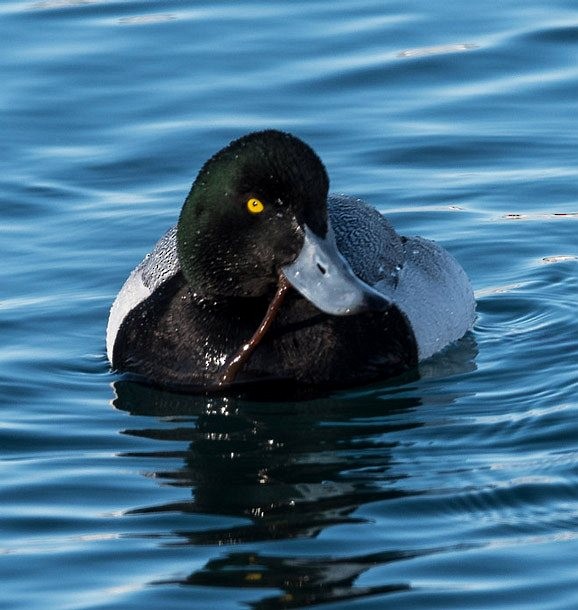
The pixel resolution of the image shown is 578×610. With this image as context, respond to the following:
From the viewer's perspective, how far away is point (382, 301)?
9.45 meters

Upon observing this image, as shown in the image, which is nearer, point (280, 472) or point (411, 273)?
point (280, 472)

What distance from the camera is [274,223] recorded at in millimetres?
9477

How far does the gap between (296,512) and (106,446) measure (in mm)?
1477

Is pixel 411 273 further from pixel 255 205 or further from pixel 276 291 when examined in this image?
pixel 255 205

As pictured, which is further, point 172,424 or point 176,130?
point 176,130

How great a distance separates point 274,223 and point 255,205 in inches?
5.6

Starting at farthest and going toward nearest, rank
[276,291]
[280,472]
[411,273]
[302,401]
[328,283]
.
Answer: [411,273], [302,401], [276,291], [328,283], [280,472]

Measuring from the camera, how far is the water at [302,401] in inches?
306

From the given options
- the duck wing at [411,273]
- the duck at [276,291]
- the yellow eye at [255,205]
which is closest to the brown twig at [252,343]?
the duck at [276,291]

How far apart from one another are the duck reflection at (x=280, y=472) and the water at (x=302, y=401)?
0.06ft

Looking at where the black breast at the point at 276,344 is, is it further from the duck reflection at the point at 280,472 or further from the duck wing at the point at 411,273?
the duck wing at the point at 411,273

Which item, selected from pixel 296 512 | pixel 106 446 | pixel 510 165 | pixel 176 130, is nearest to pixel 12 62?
pixel 176 130

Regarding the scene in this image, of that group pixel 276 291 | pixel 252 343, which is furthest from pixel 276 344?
pixel 276 291

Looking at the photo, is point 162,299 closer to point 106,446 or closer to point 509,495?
point 106,446
